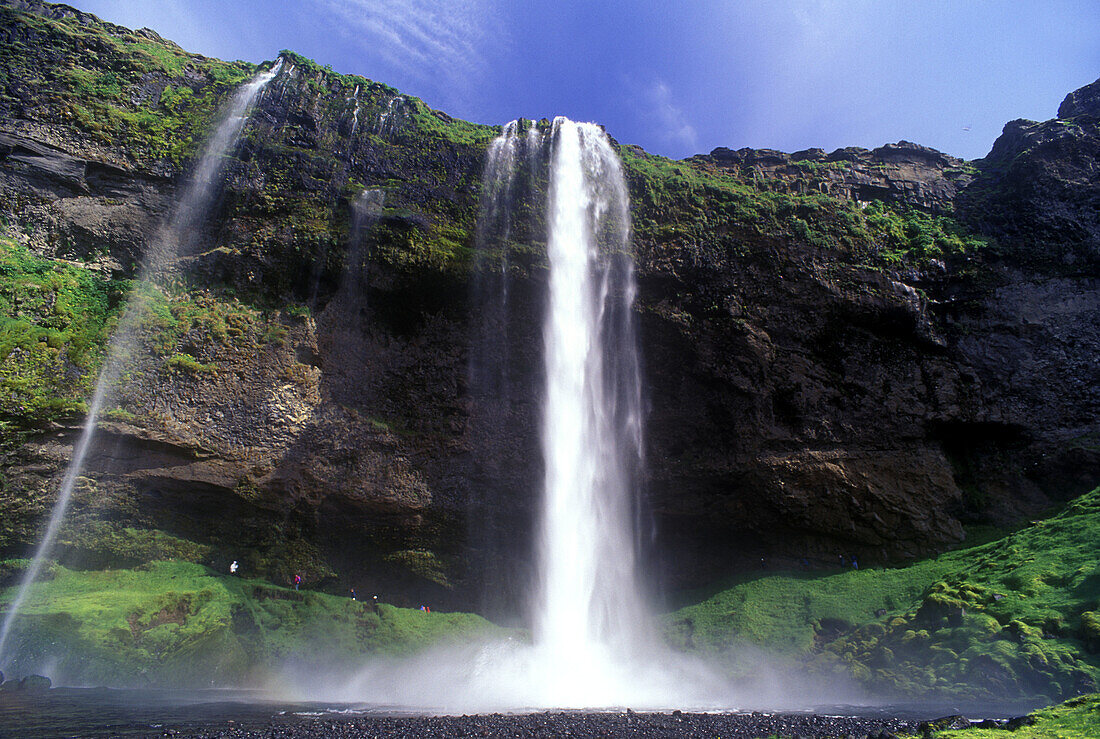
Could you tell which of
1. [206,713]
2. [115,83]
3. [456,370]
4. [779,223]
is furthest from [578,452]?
[115,83]

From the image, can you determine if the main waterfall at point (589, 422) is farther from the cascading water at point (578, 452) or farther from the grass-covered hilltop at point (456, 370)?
the grass-covered hilltop at point (456, 370)

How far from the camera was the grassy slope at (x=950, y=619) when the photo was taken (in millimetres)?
11664

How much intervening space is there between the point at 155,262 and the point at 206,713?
14.1 meters

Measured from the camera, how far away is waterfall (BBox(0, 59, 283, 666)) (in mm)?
14539

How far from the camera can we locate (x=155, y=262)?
1822 centimetres

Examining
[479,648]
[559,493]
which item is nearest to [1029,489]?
[559,493]

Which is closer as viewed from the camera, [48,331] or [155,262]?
[48,331]

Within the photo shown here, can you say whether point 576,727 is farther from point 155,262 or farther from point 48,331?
point 155,262

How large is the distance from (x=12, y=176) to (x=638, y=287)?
19.9 meters

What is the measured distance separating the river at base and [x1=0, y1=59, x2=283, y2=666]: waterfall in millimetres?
3300

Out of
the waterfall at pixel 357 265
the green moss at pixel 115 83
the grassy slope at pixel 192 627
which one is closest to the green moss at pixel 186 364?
the waterfall at pixel 357 265

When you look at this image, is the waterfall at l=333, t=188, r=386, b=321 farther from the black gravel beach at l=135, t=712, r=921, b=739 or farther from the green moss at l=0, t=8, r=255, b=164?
the black gravel beach at l=135, t=712, r=921, b=739

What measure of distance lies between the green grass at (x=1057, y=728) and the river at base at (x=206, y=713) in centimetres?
274

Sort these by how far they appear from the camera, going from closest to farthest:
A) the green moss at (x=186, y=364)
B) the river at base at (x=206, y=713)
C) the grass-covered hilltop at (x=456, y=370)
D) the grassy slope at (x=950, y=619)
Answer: the river at base at (x=206, y=713) → the grassy slope at (x=950, y=619) → the grass-covered hilltop at (x=456, y=370) → the green moss at (x=186, y=364)
